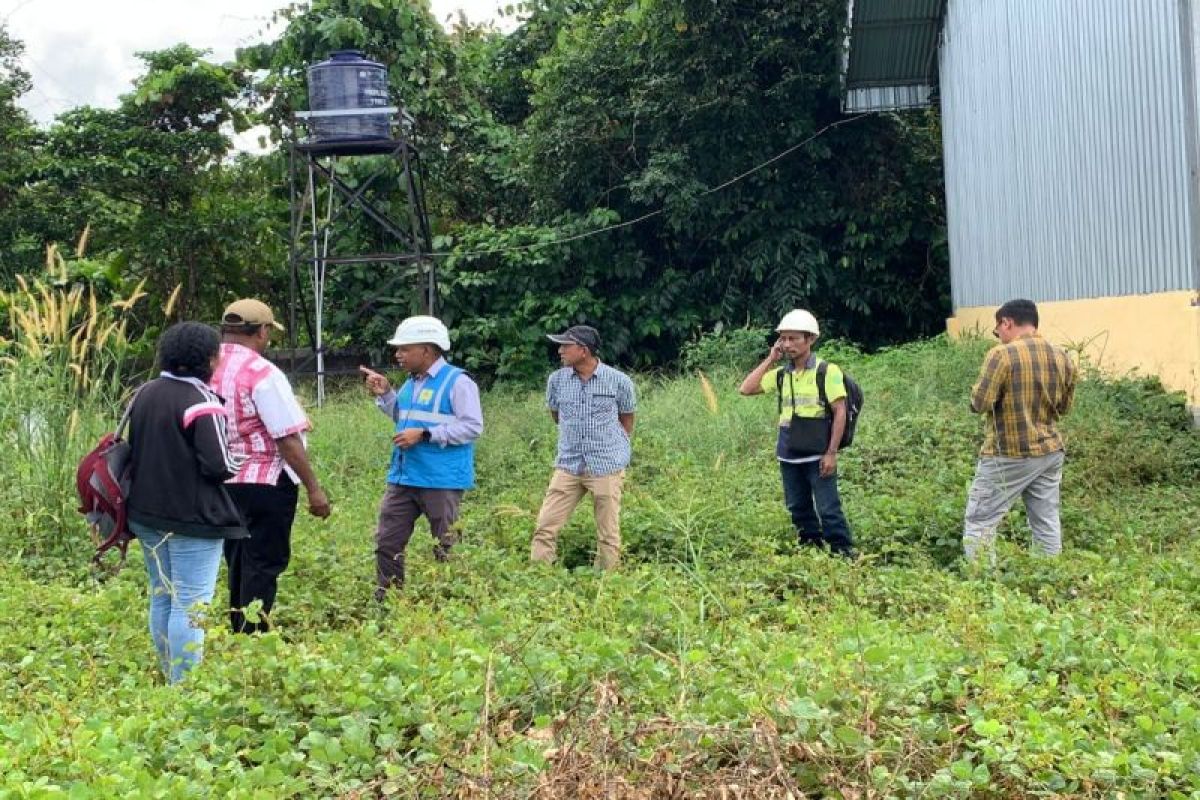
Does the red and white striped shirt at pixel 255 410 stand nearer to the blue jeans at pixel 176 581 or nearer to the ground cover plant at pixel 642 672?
the blue jeans at pixel 176 581

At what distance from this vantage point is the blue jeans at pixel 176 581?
16.6ft

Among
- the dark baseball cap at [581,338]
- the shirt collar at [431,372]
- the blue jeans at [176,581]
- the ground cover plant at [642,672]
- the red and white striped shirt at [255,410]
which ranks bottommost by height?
the ground cover plant at [642,672]

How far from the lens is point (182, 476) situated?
16.7 ft

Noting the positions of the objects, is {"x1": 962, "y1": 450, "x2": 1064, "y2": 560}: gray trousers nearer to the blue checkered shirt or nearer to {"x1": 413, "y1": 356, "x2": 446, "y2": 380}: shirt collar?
the blue checkered shirt

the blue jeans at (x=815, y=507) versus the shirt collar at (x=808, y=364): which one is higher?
the shirt collar at (x=808, y=364)

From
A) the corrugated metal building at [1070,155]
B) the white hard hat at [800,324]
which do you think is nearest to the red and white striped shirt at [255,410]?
the white hard hat at [800,324]

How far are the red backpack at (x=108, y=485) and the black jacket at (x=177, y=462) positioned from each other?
0.04 m

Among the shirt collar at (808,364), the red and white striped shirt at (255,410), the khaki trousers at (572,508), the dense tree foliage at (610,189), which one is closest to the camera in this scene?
the red and white striped shirt at (255,410)

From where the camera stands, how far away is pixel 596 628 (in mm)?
5027

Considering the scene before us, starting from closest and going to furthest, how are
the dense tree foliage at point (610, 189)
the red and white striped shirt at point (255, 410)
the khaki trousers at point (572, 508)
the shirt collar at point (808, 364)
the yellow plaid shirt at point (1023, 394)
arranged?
the red and white striped shirt at point (255, 410)
the yellow plaid shirt at point (1023, 394)
the khaki trousers at point (572, 508)
the shirt collar at point (808, 364)
the dense tree foliage at point (610, 189)

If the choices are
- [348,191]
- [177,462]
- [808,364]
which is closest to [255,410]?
[177,462]

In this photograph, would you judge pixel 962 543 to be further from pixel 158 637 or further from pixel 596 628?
pixel 158 637

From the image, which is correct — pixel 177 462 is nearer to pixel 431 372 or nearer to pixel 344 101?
pixel 431 372

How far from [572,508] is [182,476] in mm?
3013
